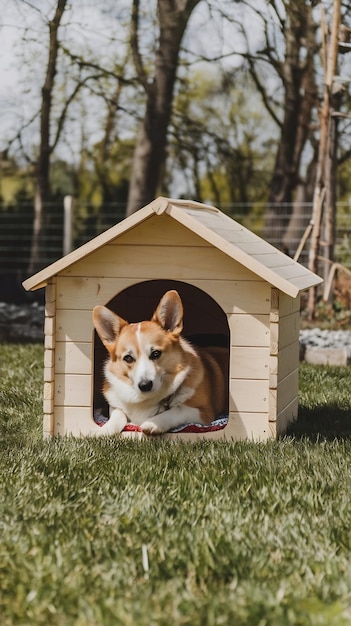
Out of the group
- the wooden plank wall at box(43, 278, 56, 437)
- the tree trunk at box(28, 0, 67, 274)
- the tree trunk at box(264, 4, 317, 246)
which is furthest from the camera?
the tree trunk at box(264, 4, 317, 246)

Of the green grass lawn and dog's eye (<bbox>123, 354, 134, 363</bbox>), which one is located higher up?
dog's eye (<bbox>123, 354, 134, 363</bbox>)

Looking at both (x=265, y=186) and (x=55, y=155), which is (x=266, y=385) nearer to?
(x=55, y=155)

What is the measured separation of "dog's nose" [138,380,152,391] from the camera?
4178mm

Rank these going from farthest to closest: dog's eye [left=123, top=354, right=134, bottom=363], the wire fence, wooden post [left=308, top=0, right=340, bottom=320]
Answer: the wire fence
wooden post [left=308, top=0, right=340, bottom=320]
dog's eye [left=123, top=354, right=134, bottom=363]

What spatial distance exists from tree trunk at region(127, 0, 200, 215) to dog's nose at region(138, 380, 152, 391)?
32.2ft

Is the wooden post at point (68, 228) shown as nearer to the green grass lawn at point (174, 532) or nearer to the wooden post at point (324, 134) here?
the wooden post at point (324, 134)

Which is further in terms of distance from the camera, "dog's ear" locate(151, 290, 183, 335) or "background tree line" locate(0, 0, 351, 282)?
"background tree line" locate(0, 0, 351, 282)

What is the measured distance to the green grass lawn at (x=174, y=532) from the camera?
2346mm

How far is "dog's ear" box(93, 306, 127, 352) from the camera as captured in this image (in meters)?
4.36

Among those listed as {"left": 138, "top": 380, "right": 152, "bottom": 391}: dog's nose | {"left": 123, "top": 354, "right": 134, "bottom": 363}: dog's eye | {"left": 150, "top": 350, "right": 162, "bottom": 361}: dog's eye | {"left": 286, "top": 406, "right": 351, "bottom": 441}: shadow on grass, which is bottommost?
{"left": 286, "top": 406, "right": 351, "bottom": 441}: shadow on grass

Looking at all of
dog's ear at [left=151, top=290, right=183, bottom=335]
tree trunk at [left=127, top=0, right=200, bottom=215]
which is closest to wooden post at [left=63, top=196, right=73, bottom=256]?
tree trunk at [left=127, top=0, right=200, bottom=215]

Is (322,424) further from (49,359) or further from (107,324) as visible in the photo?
(49,359)

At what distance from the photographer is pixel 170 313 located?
4406mm

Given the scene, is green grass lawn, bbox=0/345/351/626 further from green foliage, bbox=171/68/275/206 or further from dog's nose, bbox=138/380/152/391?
green foliage, bbox=171/68/275/206
